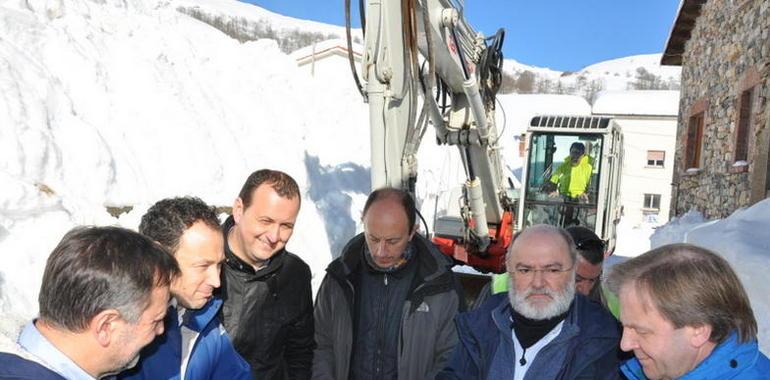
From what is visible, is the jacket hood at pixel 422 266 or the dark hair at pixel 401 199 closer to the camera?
the jacket hood at pixel 422 266

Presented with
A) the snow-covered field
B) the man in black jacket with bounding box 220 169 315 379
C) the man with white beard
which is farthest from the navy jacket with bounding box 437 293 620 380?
the snow-covered field

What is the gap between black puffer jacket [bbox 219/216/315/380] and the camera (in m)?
2.63

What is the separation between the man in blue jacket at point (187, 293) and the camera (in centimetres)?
197

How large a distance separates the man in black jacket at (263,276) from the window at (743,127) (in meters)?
9.26

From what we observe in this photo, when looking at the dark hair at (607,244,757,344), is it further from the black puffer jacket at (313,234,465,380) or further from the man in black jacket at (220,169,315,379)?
the man in black jacket at (220,169,315,379)

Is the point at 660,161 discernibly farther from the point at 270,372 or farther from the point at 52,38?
the point at 270,372

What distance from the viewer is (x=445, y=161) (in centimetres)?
1611

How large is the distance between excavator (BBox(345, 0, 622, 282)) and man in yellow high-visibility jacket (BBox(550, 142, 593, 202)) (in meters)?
0.15

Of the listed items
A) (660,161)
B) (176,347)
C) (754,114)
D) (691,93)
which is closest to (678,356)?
(176,347)

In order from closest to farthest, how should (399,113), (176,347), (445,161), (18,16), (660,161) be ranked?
(176,347) < (399,113) < (18,16) < (445,161) < (660,161)

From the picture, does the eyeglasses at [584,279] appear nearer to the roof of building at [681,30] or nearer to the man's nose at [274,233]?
the man's nose at [274,233]

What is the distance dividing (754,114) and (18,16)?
10.7m

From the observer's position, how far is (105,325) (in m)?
1.48

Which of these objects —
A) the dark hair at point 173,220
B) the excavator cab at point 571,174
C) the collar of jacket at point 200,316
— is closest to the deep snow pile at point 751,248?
the excavator cab at point 571,174
